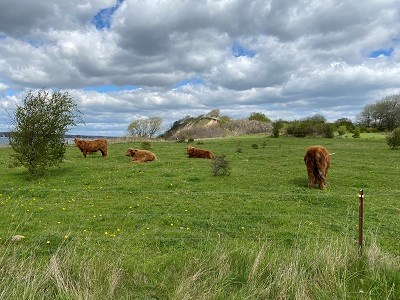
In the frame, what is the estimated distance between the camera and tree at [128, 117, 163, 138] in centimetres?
9588

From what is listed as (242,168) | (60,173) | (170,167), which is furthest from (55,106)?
(242,168)

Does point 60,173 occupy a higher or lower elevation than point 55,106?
lower


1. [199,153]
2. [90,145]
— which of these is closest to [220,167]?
[199,153]

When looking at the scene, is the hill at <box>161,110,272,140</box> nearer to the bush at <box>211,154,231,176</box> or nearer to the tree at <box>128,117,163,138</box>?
the tree at <box>128,117,163,138</box>

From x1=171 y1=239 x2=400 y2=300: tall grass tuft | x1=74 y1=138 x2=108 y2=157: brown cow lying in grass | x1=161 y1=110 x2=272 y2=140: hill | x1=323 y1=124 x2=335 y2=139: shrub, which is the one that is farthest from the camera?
x1=161 y1=110 x2=272 y2=140: hill

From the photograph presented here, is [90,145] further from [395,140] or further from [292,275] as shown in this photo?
[395,140]

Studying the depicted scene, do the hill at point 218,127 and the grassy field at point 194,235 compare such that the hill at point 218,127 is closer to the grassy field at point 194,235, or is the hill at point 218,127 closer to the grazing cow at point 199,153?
the grazing cow at point 199,153

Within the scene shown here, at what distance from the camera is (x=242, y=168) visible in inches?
853

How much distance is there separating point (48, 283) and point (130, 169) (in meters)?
15.2

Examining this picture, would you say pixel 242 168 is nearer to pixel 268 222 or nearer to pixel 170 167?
pixel 170 167

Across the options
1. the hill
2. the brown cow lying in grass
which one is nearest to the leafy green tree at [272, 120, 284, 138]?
the hill

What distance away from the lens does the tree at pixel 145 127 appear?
315 ft

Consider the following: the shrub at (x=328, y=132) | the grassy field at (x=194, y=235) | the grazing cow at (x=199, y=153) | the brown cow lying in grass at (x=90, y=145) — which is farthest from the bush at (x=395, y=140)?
the brown cow lying in grass at (x=90, y=145)

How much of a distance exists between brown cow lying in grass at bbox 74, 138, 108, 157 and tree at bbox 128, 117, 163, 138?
220 ft
